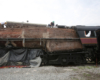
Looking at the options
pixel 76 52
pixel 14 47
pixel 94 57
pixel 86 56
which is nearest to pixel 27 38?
pixel 14 47

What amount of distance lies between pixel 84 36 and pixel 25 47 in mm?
5670

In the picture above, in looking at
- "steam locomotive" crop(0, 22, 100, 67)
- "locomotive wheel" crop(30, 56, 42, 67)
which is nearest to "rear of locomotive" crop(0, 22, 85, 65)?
"steam locomotive" crop(0, 22, 100, 67)

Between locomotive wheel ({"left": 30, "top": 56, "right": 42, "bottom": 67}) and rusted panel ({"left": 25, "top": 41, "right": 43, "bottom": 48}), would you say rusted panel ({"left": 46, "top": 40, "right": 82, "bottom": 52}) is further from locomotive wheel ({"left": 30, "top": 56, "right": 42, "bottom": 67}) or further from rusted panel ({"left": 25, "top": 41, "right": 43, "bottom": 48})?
locomotive wheel ({"left": 30, "top": 56, "right": 42, "bottom": 67})

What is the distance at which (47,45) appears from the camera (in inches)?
336

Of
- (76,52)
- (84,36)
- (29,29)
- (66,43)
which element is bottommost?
(76,52)

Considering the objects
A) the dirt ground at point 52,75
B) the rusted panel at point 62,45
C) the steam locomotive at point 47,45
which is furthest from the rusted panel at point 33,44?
the dirt ground at point 52,75

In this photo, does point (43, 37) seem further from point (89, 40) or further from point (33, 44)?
point (89, 40)

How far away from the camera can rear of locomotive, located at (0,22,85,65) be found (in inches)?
334

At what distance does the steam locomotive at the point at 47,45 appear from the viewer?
8469 mm

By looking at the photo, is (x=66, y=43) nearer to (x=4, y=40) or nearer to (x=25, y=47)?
(x=25, y=47)

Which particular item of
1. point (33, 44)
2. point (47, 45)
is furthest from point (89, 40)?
point (33, 44)

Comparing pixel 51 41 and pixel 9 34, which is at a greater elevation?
pixel 9 34

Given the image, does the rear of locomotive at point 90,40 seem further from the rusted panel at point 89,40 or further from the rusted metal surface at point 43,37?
the rusted metal surface at point 43,37

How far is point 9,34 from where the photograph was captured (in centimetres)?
859
